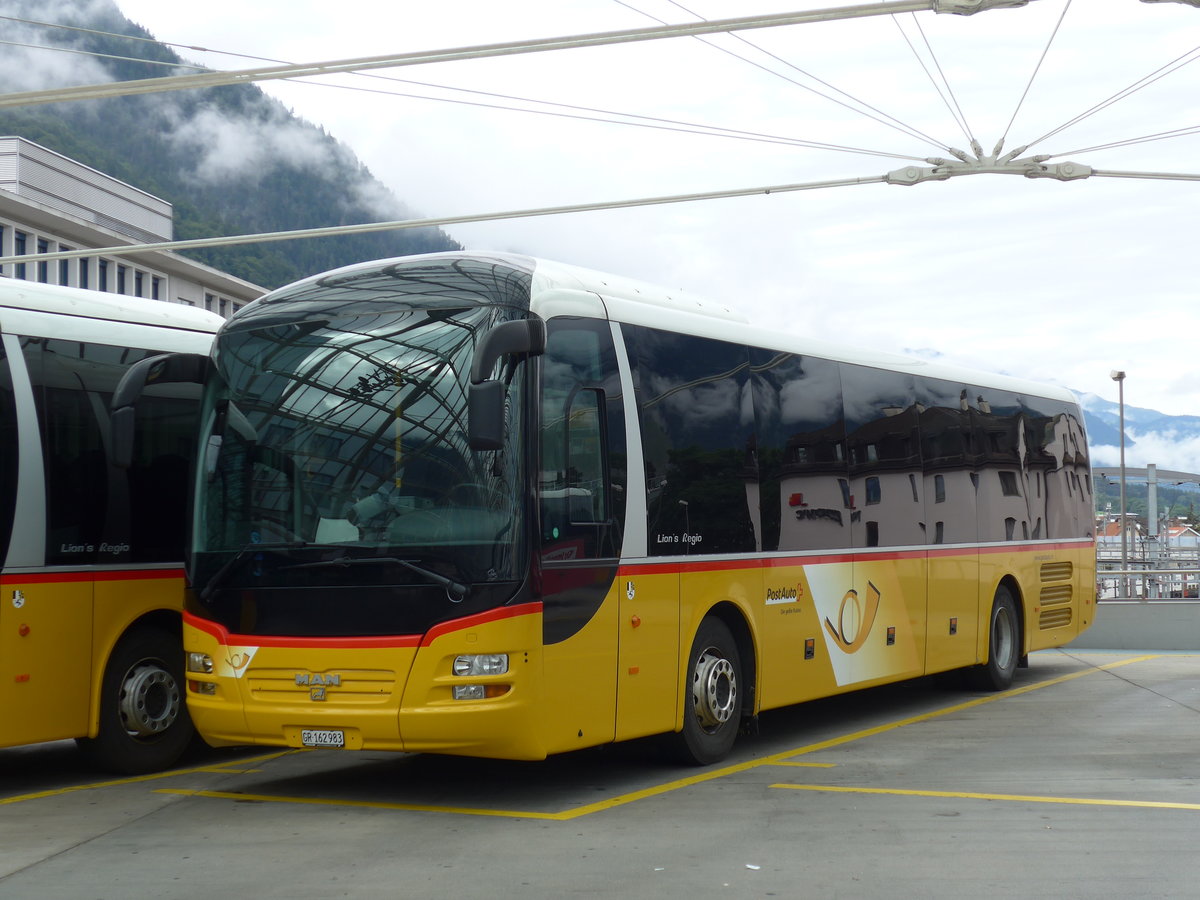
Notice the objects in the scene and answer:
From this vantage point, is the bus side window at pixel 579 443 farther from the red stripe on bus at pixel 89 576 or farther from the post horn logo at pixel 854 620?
the post horn logo at pixel 854 620

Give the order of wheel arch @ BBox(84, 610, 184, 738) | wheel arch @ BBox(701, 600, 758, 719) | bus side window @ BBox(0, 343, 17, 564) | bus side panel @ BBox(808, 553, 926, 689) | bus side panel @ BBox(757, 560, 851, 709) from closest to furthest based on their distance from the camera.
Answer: bus side window @ BBox(0, 343, 17, 564)
wheel arch @ BBox(84, 610, 184, 738)
wheel arch @ BBox(701, 600, 758, 719)
bus side panel @ BBox(757, 560, 851, 709)
bus side panel @ BBox(808, 553, 926, 689)

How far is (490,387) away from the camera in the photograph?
8.41 m

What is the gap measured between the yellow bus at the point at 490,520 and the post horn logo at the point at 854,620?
0.70 m

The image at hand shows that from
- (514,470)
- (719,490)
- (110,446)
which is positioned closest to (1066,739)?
(719,490)

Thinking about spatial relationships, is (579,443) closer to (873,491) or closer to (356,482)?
(356,482)

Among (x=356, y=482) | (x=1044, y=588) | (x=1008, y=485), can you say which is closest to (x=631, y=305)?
(x=356, y=482)

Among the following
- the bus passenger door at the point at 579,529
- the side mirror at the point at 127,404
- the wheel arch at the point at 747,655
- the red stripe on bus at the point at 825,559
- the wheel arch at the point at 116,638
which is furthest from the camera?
the wheel arch at the point at 747,655

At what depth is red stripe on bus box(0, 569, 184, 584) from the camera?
972 cm

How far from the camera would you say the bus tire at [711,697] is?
34.3 ft

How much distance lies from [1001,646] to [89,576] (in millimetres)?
9900

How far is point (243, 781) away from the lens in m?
10.4

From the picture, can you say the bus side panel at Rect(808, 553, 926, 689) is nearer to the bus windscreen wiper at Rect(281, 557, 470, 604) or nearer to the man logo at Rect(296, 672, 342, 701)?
the bus windscreen wiper at Rect(281, 557, 470, 604)

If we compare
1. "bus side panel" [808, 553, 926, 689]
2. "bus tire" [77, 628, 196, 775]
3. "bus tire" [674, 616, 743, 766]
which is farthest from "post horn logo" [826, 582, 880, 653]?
"bus tire" [77, 628, 196, 775]

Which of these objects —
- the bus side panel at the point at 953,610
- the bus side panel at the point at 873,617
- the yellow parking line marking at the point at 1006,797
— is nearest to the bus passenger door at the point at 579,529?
the yellow parking line marking at the point at 1006,797
